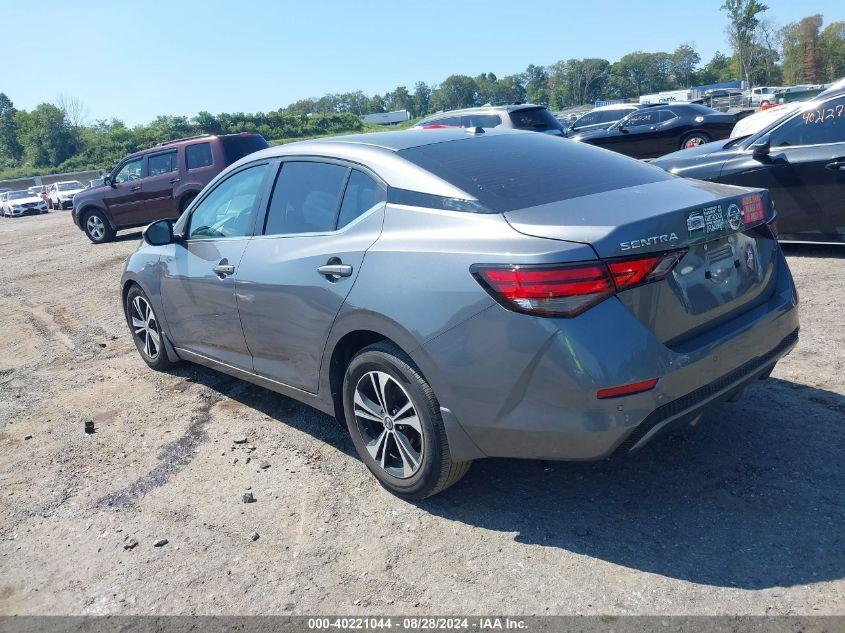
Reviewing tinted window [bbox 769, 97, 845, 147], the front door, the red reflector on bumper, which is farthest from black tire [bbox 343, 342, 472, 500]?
tinted window [bbox 769, 97, 845, 147]

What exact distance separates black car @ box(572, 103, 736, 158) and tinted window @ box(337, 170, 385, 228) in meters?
13.5

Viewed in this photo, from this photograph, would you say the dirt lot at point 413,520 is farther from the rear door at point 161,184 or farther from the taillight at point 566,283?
the rear door at point 161,184

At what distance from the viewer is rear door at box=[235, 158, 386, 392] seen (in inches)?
142

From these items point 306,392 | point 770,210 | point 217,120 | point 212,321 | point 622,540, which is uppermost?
point 217,120

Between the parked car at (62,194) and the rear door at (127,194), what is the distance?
23.4 m

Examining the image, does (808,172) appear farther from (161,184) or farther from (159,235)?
(161,184)

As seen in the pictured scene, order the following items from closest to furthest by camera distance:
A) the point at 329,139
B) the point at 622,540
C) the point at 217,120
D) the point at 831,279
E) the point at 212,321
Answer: the point at 622,540
the point at 329,139
the point at 212,321
the point at 831,279
the point at 217,120

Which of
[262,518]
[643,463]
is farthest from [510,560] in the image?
[262,518]

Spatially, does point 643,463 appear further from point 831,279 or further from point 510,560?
point 831,279

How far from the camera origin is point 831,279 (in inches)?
255

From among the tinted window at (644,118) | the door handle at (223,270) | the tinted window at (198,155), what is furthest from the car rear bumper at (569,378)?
the tinted window at (644,118)

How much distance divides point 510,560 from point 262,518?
1.29 meters

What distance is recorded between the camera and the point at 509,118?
14422mm

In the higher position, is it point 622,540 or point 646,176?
point 646,176
